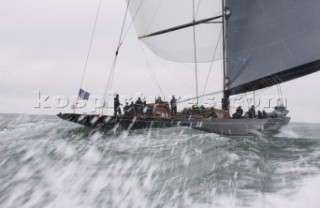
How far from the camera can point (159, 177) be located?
855 centimetres

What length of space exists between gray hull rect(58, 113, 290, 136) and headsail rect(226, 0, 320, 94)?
2.09 meters

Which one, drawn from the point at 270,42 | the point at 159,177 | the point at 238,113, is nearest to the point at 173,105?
the point at 238,113

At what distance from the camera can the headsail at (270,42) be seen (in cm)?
1739

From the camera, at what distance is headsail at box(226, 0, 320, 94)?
17.4 m

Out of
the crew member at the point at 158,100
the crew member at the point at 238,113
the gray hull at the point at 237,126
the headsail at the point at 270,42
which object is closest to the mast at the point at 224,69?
the headsail at the point at 270,42

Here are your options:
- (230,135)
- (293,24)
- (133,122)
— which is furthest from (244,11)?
(133,122)

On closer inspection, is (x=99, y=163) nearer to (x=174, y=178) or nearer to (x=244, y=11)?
(x=174, y=178)

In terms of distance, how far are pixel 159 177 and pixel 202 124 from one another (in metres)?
9.03

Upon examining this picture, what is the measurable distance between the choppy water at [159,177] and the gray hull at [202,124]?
3.82m

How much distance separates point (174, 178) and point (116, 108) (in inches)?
468

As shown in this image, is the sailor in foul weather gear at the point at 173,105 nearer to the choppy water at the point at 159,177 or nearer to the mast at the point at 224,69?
the mast at the point at 224,69

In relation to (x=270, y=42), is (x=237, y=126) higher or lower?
lower

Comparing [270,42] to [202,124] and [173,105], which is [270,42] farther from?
[173,105]

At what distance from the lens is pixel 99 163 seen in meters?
10.3
